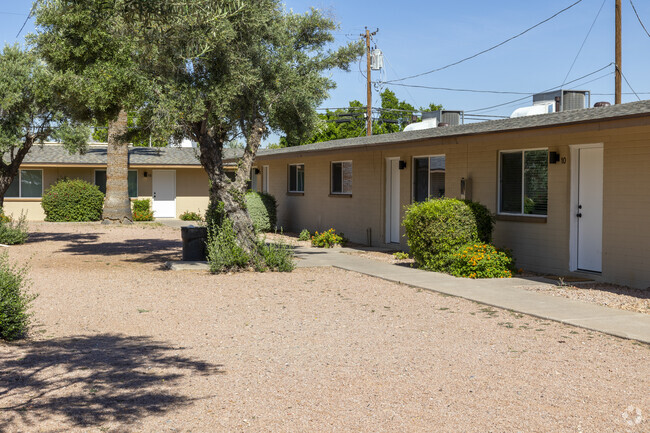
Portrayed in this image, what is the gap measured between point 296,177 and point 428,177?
8339 millimetres

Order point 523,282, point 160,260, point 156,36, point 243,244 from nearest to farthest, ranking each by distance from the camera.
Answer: point 156,36 < point 523,282 < point 243,244 < point 160,260

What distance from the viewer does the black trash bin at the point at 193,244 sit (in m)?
14.8

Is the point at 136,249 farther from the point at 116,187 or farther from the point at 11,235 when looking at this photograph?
the point at 116,187

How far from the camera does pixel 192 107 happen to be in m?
11.7

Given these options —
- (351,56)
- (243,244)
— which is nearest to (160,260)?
(243,244)

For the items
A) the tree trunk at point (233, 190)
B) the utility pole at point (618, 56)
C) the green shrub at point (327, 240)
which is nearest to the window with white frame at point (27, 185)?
the green shrub at point (327, 240)

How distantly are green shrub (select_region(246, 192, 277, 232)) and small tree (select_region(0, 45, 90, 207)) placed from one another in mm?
6124

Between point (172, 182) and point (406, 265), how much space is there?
21015 millimetres

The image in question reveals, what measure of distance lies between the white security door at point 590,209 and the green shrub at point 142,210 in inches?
879

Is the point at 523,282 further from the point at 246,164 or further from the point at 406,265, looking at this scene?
the point at 246,164

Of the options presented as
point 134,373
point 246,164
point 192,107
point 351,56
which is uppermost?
point 351,56

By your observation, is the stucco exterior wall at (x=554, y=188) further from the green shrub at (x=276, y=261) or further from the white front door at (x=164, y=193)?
the white front door at (x=164, y=193)

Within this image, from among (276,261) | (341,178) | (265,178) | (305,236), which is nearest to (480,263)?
(276,261)

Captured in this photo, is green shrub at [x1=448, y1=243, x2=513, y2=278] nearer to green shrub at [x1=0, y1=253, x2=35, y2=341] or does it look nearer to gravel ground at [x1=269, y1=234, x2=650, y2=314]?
A: gravel ground at [x1=269, y1=234, x2=650, y2=314]
